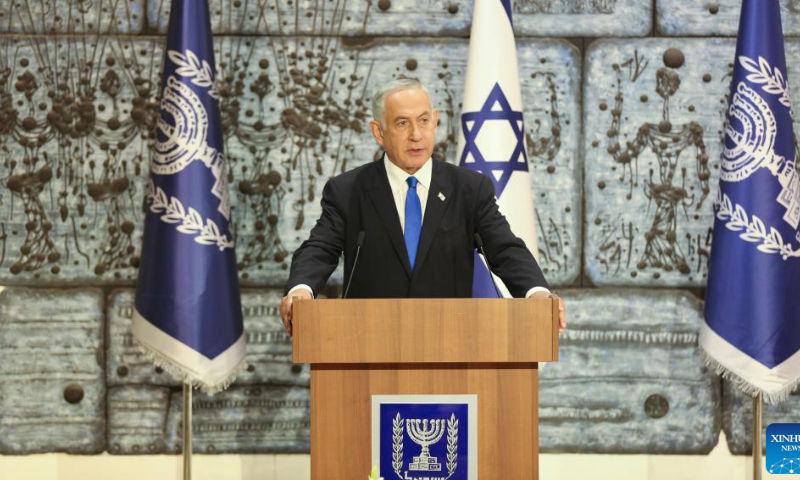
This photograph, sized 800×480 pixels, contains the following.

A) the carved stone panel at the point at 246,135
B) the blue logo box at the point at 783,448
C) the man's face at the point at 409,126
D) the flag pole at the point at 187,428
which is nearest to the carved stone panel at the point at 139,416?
the flag pole at the point at 187,428

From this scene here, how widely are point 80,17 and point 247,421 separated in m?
2.24

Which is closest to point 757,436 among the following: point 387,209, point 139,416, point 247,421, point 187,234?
point 387,209

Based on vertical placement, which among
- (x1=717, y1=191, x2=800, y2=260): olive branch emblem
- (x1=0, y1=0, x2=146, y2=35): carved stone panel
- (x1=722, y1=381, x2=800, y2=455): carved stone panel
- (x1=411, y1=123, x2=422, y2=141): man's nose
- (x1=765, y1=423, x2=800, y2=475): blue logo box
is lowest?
(x1=765, y1=423, x2=800, y2=475): blue logo box

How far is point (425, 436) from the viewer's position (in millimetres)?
2189

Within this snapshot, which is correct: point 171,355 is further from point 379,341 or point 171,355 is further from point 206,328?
point 379,341

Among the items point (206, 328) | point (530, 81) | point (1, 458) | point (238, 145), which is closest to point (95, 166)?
point (238, 145)

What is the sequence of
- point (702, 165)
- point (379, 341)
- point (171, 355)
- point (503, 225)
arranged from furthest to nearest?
1. point (702, 165)
2. point (171, 355)
3. point (503, 225)
4. point (379, 341)

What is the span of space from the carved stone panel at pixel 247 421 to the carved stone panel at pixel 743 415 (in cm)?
214

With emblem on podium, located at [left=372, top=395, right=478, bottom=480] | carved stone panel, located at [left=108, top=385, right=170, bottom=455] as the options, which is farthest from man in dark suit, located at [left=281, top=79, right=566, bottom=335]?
carved stone panel, located at [left=108, top=385, right=170, bottom=455]

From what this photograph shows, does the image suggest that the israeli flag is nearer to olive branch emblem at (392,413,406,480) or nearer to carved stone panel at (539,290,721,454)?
carved stone panel at (539,290,721,454)

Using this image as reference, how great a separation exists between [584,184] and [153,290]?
86.2 inches

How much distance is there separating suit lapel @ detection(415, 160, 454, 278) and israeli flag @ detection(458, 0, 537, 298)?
3.61ft

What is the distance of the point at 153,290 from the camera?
12.8 feet

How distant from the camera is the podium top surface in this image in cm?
221
